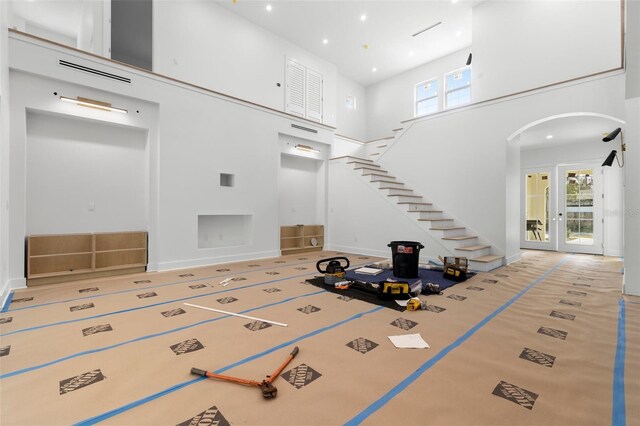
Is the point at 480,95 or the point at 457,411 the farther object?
the point at 480,95

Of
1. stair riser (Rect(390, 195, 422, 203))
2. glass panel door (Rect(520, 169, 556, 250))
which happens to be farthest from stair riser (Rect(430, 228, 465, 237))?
glass panel door (Rect(520, 169, 556, 250))

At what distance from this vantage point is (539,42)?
6547mm

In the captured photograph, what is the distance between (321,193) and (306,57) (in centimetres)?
434

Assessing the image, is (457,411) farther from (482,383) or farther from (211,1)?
(211,1)

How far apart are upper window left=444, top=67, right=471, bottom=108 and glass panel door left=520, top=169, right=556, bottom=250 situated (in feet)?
9.94

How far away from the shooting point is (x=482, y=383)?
184 centimetres

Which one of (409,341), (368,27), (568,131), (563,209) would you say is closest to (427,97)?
(368,27)

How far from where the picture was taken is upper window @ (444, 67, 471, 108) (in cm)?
930

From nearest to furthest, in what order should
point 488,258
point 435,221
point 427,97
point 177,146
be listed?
point 177,146 < point 488,258 < point 435,221 < point 427,97

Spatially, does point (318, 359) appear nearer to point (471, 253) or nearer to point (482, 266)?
point (482, 266)

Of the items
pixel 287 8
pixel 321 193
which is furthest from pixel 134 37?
pixel 321 193

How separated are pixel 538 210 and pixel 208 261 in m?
9.40

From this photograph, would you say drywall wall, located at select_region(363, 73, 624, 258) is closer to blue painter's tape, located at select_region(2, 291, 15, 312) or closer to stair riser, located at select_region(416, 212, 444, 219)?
stair riser, located at select_region(416, 212, 444, 219)

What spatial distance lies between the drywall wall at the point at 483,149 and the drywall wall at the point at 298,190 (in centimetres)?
277
